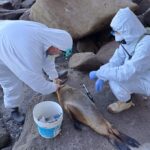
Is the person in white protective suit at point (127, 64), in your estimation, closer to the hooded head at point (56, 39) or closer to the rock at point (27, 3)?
the hooded head at point (56, 39)

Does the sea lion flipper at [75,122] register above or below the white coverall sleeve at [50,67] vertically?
below

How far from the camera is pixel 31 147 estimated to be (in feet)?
11.5

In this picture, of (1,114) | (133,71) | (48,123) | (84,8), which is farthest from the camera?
(84,8)

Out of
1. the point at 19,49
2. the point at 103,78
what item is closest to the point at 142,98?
the point at 103,78

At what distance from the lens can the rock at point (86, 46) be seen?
528 centimetres

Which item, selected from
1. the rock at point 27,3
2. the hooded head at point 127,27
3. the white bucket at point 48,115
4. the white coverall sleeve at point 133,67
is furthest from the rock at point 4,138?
the rock at point 27,3

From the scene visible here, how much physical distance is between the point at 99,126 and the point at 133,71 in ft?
2.00

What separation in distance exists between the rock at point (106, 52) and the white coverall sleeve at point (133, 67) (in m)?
0.85

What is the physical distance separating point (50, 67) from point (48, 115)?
554 mm

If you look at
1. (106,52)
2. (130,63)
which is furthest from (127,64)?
(106,52)

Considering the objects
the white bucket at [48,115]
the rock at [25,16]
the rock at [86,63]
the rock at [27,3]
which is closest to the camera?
the white bucket at [48,115]

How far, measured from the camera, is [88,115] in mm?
3627

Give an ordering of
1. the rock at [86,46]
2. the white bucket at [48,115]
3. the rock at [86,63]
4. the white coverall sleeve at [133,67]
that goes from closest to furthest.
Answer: the white bucket at [48,115]
the white coverall sleeve at [133,67]
the rock at [86,63]
the rock at [86,46]

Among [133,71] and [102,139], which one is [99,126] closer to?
[102,139]
